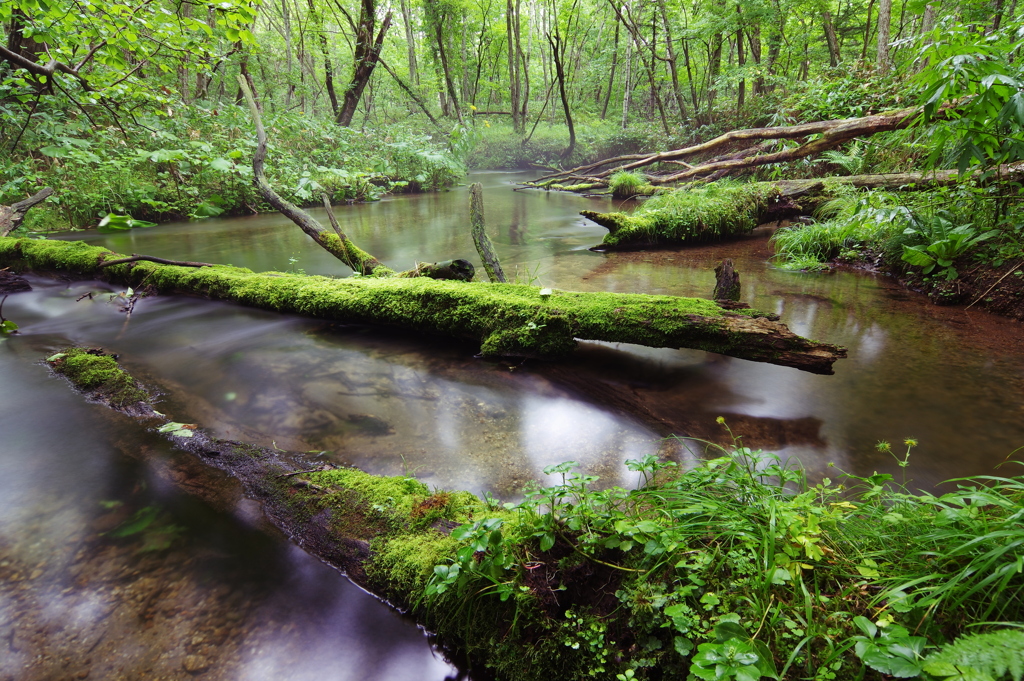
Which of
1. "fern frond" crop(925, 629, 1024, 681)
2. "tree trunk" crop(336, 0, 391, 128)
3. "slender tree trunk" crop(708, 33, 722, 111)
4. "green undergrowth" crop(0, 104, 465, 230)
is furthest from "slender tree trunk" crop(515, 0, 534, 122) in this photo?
"fern frond" crop(925, 629, 1024, 681)

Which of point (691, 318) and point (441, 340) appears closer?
point (691, 318)

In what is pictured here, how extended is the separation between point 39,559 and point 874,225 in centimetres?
849

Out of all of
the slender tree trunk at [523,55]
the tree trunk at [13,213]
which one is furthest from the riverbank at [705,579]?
the slender tree trunk at [523,55]

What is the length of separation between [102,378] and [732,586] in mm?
5013

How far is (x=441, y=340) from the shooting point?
4902 millimetres

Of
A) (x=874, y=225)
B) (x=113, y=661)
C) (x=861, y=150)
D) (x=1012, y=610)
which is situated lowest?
(x=113, y=661)

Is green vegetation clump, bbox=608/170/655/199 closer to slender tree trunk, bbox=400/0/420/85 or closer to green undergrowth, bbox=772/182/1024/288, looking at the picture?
green undergrowth, bbox=772/182/1024/288

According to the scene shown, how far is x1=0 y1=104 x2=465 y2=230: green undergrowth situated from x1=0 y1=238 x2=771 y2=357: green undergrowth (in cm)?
159

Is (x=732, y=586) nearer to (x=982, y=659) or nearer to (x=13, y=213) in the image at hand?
(x=982, y=659)

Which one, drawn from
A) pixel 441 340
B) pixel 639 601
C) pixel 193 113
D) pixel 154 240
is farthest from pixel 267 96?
pixel 639 601

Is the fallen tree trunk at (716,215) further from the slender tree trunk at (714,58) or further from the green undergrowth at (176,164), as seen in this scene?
the slender tree trunk at (714,58)


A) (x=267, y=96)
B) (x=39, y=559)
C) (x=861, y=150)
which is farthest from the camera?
(x=267, y=96)

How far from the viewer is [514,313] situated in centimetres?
424

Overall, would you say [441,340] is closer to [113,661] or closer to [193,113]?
[113,661]
